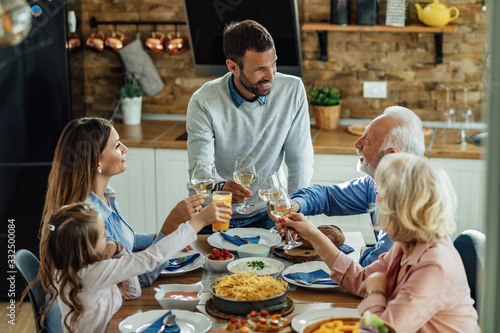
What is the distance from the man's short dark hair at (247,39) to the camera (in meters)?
2.52

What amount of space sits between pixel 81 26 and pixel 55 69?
36.3 inches

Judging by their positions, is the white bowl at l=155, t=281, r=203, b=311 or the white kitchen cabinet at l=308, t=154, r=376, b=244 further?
the white kitchen cabinet at l=308, t=154, r=376, b=244

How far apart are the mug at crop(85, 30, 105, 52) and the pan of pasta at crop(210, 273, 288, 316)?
8.99ft

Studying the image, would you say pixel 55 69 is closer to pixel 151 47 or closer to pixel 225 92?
pixel 151 47

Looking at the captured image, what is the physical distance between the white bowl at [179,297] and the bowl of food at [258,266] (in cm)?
18

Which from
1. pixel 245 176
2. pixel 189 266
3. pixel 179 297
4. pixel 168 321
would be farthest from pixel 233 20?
pixel 168 321

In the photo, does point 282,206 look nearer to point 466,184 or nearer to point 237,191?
point 237,191

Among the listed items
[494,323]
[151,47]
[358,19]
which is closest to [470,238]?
[494,323]

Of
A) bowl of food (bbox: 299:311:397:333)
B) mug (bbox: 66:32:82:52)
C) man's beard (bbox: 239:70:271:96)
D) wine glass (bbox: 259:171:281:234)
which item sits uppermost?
mug (bbox: 66:32:82:52)

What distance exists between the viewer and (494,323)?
0.93 m

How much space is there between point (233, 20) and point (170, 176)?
3.17 ft

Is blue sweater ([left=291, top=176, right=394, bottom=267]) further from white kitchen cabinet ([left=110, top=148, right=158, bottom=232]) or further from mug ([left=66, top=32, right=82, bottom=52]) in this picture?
mug ([left=66, top=32, right=82, bottom=52])

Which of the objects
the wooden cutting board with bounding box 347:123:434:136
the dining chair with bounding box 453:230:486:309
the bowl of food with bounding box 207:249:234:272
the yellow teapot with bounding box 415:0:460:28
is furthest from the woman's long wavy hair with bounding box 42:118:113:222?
the yellow teapot with bounding box 415:0:460:28

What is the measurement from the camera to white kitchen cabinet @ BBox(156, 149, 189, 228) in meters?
3.73
